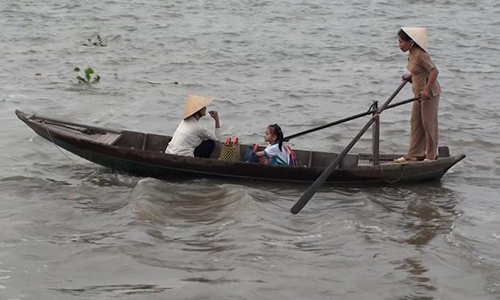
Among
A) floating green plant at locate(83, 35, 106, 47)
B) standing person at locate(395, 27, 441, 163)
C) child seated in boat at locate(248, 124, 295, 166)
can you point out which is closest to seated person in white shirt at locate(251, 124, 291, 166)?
child seated in boat at locate(248, 124, 295, 166)

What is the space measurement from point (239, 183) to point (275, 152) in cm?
55

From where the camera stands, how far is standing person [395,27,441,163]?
9.05 m

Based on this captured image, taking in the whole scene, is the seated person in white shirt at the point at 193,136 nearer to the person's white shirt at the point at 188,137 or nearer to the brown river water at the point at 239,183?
the person's white shirt at the point at 188,137

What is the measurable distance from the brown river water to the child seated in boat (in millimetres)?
352

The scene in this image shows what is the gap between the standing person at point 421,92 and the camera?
29.7 ft

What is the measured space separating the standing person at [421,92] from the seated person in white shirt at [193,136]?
7.65 ft

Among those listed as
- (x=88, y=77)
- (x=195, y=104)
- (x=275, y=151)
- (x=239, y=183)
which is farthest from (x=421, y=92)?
(x=88, y=77)

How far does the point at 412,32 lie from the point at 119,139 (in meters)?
3.78

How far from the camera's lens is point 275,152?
942 cm

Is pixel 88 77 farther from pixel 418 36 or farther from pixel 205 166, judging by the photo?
pixel 418 36

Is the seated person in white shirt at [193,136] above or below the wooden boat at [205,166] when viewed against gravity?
above

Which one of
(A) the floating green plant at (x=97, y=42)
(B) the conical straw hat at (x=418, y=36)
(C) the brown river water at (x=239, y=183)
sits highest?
(B) the conical straw hat at (x=418, y=36)

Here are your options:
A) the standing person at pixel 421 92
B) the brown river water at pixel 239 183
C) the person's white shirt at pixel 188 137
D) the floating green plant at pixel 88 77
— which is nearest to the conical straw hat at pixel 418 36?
the standing person at pixel 421 92

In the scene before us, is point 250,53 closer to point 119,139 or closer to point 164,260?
point 119,139
